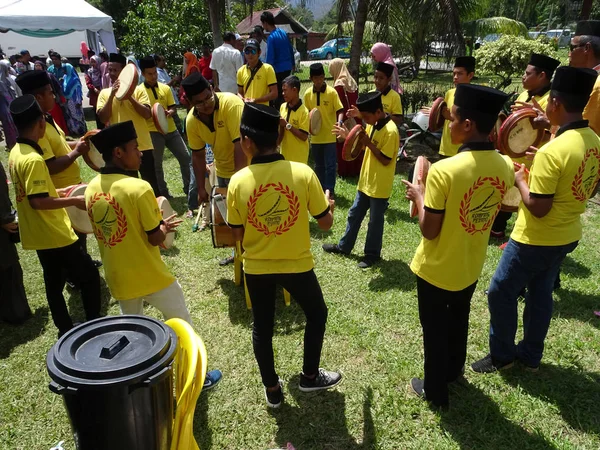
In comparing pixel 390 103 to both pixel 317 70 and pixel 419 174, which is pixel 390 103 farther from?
pixel 419 174

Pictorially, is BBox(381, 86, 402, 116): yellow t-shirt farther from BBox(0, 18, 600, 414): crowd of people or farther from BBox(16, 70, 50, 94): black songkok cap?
BBox(16, 70, 50, 94): black songkok cap

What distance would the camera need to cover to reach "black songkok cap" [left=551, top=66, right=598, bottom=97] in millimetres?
2738

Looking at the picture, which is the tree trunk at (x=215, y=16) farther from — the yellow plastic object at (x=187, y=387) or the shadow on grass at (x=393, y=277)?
the yellow plastic object at (x=187, y=387)

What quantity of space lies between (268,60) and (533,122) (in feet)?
21.1

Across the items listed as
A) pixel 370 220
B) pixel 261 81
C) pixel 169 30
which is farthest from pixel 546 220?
pixel 169 30

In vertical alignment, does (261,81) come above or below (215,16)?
below

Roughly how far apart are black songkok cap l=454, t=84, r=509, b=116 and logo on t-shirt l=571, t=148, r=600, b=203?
84 cm

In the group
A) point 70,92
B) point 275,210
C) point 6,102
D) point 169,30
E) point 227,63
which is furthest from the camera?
point 169,30

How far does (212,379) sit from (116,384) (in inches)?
77.9

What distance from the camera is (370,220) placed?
530cm

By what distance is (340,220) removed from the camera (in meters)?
6.75

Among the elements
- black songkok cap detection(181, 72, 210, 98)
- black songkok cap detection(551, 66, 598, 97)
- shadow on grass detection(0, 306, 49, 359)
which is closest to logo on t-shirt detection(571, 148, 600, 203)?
black songkok cap detection(551, 66, 598, 97)

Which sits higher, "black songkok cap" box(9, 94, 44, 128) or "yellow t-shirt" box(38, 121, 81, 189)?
"black songkok cap" box(9, 94, 44, 128)

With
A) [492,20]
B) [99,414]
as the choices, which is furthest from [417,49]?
[99,414]
